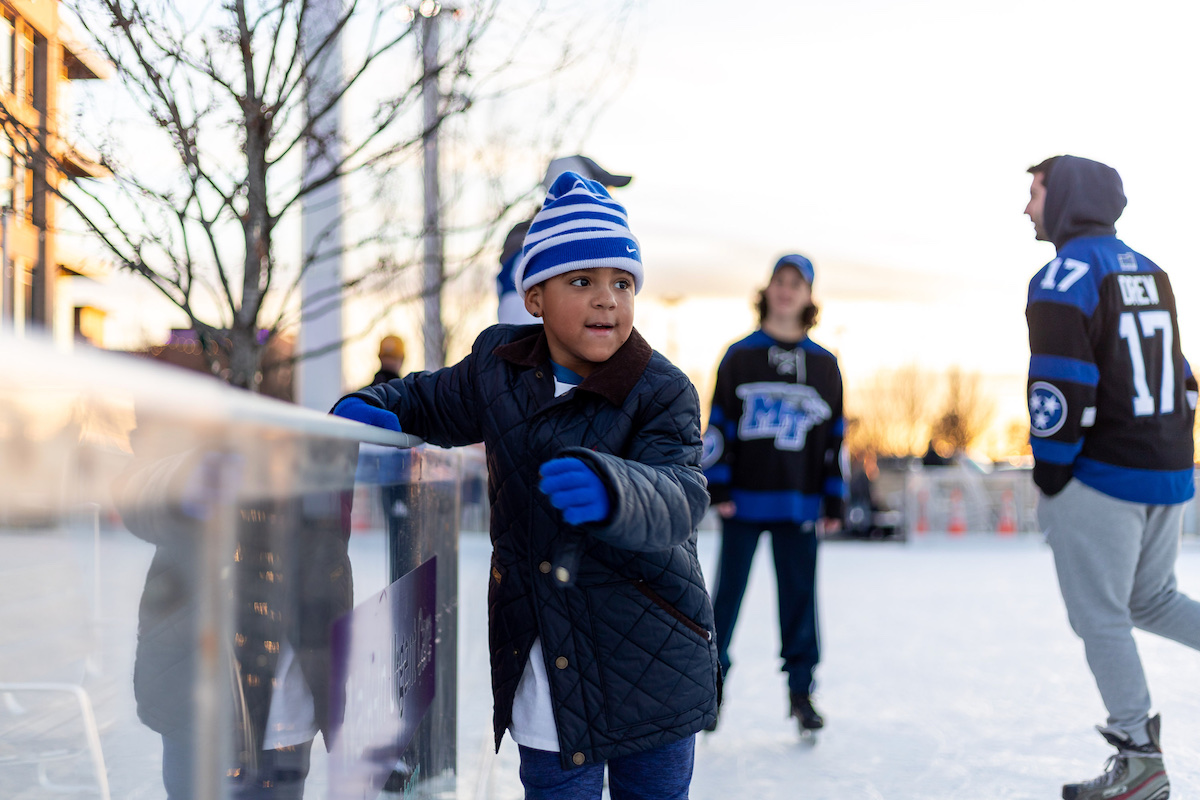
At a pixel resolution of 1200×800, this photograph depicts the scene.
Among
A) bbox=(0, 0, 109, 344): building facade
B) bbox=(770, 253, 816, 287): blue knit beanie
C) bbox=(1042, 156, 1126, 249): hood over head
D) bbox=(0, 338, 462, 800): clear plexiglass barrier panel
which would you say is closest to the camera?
bbox=(0, 338, 462, 800): clear plexiglass barrier panel

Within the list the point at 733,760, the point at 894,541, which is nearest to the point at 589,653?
the point at 733,760

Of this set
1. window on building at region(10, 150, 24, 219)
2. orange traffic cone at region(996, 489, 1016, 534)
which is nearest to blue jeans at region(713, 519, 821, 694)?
window on building at region(10, 150, 24, 219)

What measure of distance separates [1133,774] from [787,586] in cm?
134

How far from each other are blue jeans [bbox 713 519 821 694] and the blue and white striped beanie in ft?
6.98

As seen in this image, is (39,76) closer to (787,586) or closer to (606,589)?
(606,589)

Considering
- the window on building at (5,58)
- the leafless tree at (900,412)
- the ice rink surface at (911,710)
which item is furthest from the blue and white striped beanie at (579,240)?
the leafless tree at (900,412)

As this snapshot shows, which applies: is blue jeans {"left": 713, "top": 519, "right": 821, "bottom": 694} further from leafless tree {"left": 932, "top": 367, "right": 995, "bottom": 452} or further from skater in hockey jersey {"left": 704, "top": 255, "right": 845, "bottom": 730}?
leafless tree {"left": 932, "top": 367, "right": 995, "bottom": 452}

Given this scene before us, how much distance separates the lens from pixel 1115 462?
8.68 feet

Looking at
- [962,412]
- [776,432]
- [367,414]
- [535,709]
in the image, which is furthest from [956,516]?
[962,412]

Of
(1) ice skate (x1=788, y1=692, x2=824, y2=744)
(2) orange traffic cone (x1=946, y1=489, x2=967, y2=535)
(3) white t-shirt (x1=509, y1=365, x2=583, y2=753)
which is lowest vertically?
(2) orange traffic cone (x1=946, y1=489, x2=967, y2=535)

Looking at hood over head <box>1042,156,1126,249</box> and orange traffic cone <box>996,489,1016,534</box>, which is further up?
hood over head <box>1042,156,1126,249</box>

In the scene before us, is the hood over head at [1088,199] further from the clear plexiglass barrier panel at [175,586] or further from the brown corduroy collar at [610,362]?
the clear plexiglass barrier panel at [175,586]

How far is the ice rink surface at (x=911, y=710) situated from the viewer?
9.66ft

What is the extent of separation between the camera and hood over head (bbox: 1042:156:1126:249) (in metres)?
2.80
